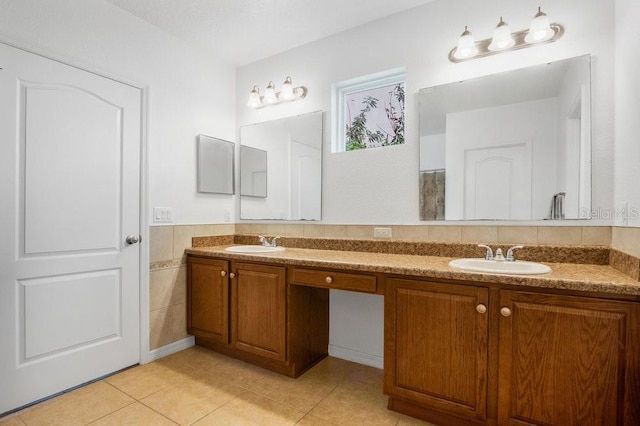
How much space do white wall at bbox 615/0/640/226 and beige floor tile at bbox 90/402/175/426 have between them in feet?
7.92

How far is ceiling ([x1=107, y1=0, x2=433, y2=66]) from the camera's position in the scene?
2127mm

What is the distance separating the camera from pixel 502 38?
5.87ft

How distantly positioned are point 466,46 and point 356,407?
7.22 feet

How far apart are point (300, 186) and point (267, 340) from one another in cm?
121

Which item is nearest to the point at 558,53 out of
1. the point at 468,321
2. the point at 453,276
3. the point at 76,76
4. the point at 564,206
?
the point at 564,206

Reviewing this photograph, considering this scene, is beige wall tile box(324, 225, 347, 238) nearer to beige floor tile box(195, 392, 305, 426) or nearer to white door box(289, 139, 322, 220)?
white door box(289, 139, 322, 220)

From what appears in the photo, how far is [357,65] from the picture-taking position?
2398mm

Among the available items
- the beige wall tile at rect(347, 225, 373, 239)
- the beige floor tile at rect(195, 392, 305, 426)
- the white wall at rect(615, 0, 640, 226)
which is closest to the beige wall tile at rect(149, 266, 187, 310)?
the beige floor tile at rect(195, 392, 305, 426)

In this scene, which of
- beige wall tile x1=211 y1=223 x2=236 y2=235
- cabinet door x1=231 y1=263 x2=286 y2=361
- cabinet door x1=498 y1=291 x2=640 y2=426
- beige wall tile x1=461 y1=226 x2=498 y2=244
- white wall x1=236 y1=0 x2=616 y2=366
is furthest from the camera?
beige wall tile x1=211 y1=223 x2=236 y2=235

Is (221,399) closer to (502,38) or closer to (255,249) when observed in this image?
(255,249)

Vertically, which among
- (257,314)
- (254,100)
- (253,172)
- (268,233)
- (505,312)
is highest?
(254,100)

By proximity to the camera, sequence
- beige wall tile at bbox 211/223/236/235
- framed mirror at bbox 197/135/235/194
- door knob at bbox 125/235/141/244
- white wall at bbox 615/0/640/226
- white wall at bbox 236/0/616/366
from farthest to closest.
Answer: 1. beige wall tile at bbox 211/223/236/235
2. framed mirror at bbox 197/135/235/194
3. door knob at bbox 125/235/141/244
4. white wall at bbox 236/0/616/366
5. white wall at bbox 615/0/640/226

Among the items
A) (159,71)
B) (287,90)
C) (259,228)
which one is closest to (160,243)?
(259,228)

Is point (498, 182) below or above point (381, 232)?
above
